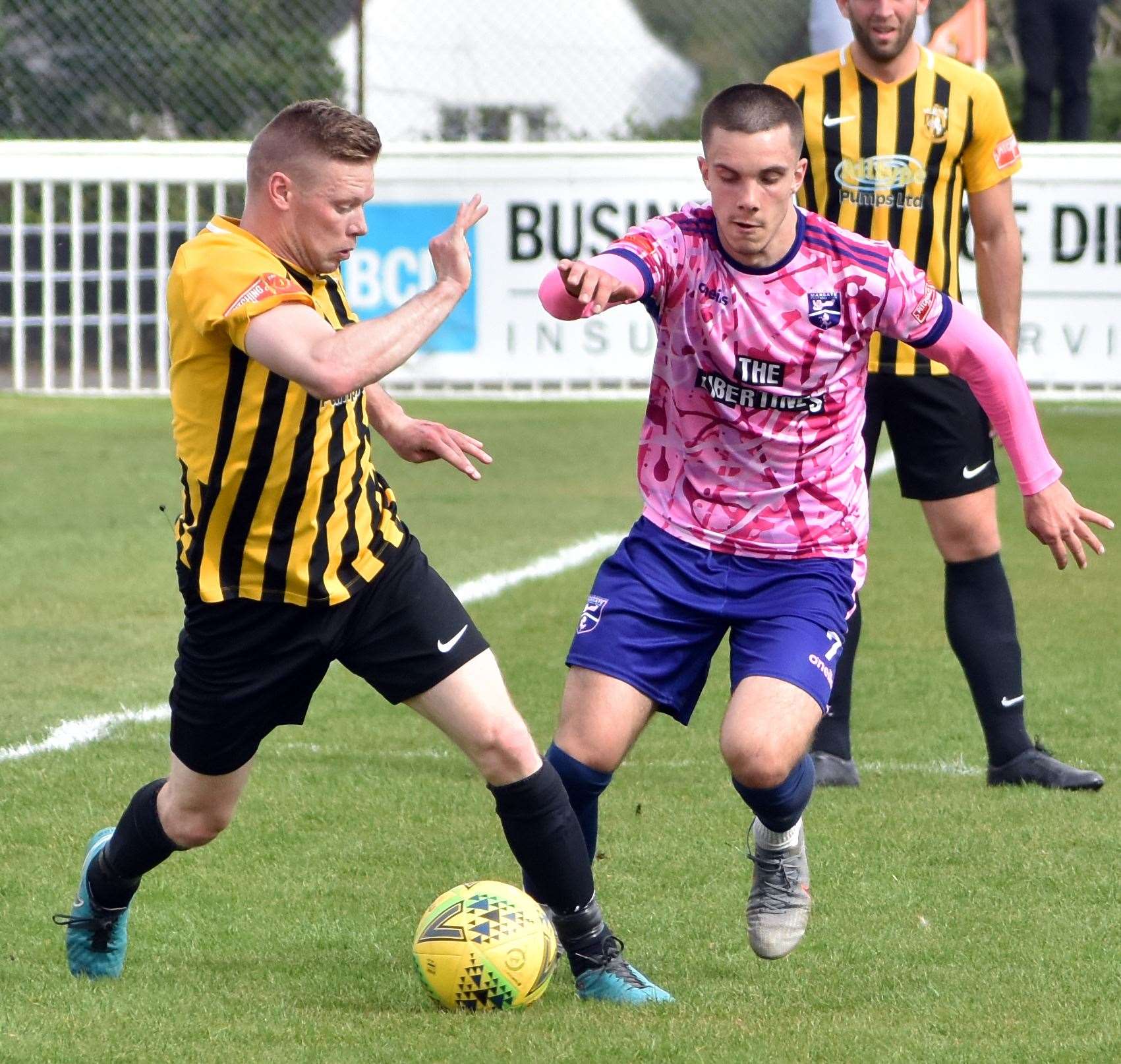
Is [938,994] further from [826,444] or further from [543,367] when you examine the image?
[543,367]

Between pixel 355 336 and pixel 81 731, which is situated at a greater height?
pixel 355 336

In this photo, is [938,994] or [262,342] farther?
[938,994]

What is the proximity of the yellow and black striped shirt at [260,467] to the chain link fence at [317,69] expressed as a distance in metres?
12.2

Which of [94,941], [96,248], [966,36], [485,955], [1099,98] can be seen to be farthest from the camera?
[1099,98]

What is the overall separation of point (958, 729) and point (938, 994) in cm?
247

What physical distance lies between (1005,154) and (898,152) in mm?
354

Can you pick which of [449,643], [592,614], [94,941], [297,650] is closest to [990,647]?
[592,614]

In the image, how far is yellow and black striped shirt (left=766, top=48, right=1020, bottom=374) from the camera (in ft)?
18.2

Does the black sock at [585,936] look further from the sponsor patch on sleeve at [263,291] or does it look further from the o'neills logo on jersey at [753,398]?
the sponsor patch on sleeve at [263,291]

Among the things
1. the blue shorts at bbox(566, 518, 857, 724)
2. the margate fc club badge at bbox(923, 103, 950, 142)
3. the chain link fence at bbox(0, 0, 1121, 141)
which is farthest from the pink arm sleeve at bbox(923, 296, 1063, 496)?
the chain link fence at bbox(0, 0, 1121, 141)

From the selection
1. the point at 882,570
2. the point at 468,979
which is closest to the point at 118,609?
the point at 882,570

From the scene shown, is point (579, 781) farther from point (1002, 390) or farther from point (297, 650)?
point (1002, 390)

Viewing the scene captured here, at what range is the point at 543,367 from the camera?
14.9 meters

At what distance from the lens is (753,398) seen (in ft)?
14.6
